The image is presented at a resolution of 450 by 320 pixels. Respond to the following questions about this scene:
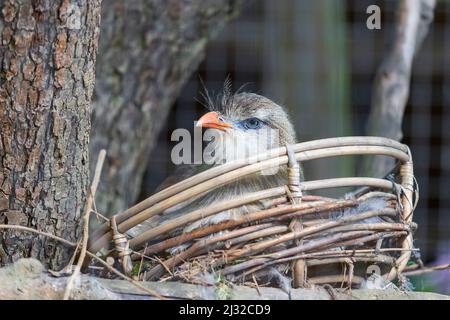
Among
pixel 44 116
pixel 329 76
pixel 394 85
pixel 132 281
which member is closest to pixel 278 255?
pixel 132 281

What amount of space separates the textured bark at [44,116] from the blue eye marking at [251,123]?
0.52m

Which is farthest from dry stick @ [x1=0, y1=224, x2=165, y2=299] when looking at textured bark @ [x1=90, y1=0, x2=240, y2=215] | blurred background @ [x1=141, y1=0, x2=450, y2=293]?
blurred background @ [x1=141, y1=0, x2=450, y2=293]

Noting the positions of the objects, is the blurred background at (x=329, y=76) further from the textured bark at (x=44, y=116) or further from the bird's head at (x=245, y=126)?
the textured bark at (x=44, y=116)

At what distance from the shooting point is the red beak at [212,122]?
178 centimetres

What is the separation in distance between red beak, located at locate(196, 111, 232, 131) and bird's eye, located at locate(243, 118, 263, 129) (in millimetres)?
59

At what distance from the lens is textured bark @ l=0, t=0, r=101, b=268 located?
1.35 m

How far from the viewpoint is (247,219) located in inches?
54.4

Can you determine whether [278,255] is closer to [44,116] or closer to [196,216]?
[196,216]

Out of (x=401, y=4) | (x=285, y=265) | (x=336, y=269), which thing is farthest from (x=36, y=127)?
(x=401, y=4)

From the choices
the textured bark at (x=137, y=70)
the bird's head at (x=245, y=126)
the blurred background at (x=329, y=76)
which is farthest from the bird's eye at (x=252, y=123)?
the blurred background at (x=329, y=76)

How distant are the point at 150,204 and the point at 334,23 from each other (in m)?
2.33

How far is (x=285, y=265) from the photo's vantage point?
1.41 meters

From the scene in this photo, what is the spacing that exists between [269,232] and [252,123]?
Answer: 22.1 inches

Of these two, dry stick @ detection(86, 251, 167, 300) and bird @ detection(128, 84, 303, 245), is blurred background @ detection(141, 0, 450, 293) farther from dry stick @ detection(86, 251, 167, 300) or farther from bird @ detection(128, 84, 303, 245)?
dry stick @ detection(86, 251, 167, 300)
